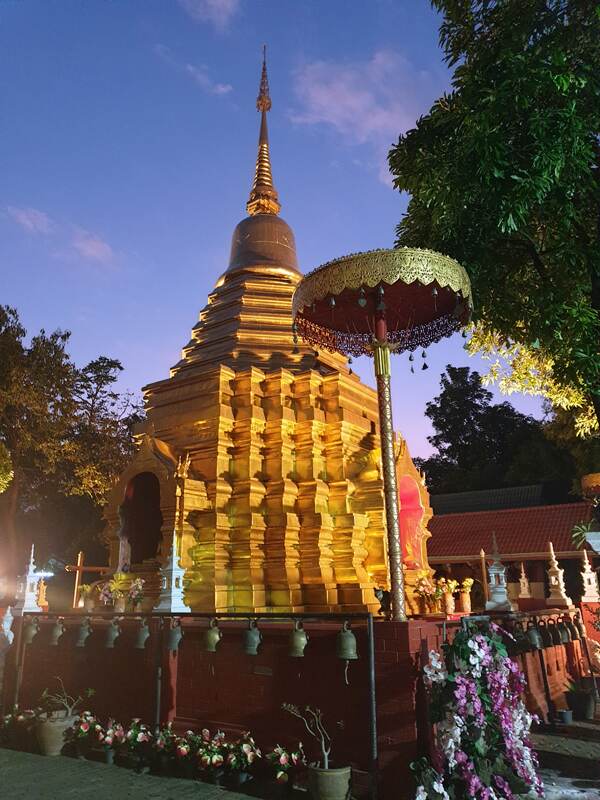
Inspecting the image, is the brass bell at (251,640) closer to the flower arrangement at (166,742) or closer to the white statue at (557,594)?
the flower arrangement at (166,742)

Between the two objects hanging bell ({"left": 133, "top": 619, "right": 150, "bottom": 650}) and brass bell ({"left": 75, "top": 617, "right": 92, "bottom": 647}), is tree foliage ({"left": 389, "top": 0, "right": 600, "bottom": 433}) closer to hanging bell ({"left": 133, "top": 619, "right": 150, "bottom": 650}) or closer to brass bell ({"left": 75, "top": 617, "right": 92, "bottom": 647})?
hanging bell ({"left": 133, "top": 619, "right": 150, "bottom": 650})

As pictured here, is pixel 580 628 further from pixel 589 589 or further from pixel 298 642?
pixel 298 642

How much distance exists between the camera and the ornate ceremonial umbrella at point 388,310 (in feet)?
24.2

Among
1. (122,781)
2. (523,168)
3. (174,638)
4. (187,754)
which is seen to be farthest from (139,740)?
(523,168)

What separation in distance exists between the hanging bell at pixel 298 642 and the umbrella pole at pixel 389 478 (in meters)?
1.03

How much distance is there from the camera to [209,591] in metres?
11.1

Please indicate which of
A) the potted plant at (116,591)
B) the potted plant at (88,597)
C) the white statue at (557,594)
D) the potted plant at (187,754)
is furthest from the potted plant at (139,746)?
the white statue at (557,594)

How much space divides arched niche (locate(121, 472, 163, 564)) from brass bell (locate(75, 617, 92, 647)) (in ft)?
12.4

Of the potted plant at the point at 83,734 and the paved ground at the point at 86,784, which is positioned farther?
the potted plant at the point at 83,734

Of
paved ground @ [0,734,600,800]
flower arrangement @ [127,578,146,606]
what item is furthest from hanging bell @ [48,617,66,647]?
flower arrangement @ [127,578,146,606]

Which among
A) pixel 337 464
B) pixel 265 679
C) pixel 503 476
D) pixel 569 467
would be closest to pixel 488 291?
pixel 337 464

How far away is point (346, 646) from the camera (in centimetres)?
645

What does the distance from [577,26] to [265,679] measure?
9752 mm

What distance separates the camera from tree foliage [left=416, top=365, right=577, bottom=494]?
120 ft
